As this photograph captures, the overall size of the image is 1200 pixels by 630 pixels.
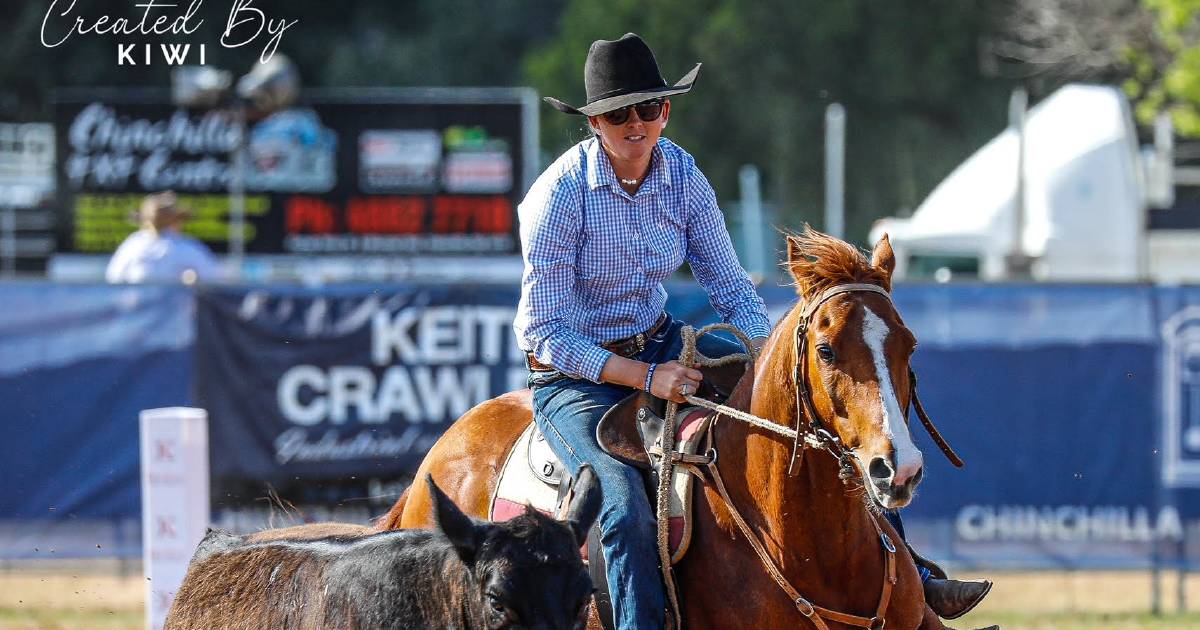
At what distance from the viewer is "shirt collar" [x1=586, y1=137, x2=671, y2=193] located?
Answer: 5.19 metres

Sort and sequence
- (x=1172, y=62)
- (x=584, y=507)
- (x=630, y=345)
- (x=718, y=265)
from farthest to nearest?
(x=1172, y=62), (x=718, y=265), (x=630, y=345), (x=584, y=507)

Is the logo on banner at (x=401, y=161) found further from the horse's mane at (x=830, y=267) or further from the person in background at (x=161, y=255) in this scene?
the horse's mane at (x=830, y=267)

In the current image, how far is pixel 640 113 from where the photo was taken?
513 centimetres

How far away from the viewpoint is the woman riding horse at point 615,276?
5047 mm

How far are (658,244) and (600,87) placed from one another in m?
0.55

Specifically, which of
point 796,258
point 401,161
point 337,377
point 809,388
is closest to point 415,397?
point 337,377

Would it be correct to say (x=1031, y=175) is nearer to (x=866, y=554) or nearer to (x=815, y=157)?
(x=866, y=554)

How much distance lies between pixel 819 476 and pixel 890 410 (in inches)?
21.3

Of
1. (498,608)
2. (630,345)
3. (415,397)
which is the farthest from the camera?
(415,397)

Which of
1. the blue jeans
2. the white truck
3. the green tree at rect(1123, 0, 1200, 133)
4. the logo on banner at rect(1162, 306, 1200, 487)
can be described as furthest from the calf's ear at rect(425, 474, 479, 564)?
the green tree at rect(1123, 0, 1200, 133)

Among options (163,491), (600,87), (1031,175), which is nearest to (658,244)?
(600,87)

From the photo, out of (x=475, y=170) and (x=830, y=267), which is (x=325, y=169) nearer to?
(x=475, y=170)

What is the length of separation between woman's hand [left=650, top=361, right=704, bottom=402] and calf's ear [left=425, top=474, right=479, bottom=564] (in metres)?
1.36

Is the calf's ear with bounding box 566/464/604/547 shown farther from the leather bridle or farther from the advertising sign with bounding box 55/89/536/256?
A: the advertising sign with bounding box 55/89/536/256
